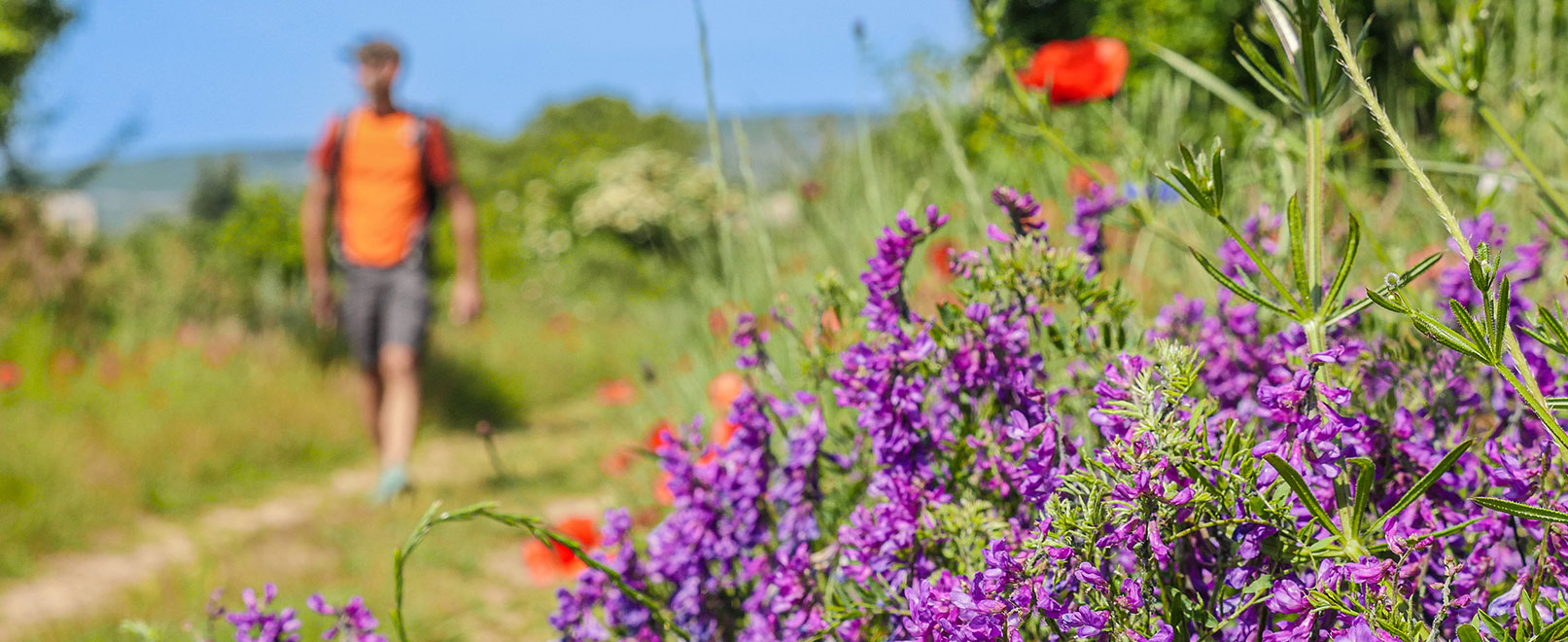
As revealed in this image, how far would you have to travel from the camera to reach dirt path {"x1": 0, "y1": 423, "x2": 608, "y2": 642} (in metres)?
3.05

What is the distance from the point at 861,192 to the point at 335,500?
2.78m

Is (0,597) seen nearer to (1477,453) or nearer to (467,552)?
(467,552)

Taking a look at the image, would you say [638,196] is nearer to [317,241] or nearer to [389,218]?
[317,241]

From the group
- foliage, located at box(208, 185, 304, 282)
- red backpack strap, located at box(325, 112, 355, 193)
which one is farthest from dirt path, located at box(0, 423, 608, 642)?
foliage, located at box(208, 185, 304, 282)

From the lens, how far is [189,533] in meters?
3.79

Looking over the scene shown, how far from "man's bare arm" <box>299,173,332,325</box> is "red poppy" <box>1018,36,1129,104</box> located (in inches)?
132

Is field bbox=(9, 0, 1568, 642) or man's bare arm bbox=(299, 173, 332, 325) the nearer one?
field bbox=(9, 0, 1568, 642)

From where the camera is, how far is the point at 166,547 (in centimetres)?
377

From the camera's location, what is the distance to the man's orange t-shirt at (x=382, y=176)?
171 inches

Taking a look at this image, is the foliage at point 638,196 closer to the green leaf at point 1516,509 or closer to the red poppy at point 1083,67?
the red poppy at point 1083,67

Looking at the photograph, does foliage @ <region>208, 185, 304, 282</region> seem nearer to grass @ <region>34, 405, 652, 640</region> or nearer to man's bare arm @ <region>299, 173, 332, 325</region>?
man's bare arm @ <region>299, 173, 332, 325</region>

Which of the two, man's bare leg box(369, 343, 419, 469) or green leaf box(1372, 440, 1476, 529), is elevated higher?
green leaf box(1372, 440, 1476, 529)

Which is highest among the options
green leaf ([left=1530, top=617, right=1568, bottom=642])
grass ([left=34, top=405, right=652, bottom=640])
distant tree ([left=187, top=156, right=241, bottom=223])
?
green leaf ([left=1530, top=617, right=1568, bottom=642])

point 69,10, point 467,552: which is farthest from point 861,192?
point 69,10
